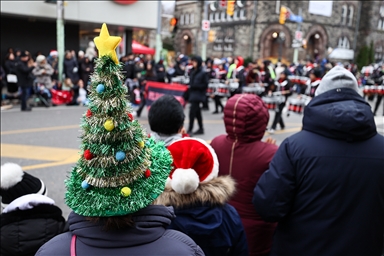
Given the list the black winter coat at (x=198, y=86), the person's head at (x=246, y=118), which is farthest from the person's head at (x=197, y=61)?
the person's head at (x=246, y=118)

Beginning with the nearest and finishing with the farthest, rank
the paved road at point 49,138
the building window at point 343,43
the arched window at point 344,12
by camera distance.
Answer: the paved road at point 49,138
the arched window at point 344,12
the building window at point 343,43

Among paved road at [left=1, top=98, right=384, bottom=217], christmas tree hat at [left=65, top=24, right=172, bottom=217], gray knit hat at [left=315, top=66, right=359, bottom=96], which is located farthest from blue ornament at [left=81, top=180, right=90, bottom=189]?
paved road at [left=1, top=98, right=384, bottom=217]

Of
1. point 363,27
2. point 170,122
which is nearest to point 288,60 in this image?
point 363,27

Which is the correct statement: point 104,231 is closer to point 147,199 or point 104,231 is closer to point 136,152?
point 147,199

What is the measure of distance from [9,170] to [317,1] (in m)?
42.5

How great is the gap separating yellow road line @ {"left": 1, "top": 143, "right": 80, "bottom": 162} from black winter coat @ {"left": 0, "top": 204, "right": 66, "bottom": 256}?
14.3ft

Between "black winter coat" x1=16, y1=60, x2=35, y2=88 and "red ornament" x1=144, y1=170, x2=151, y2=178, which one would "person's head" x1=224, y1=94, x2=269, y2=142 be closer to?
"red ornament" x1=144, y1=170, x2=151, y2=178

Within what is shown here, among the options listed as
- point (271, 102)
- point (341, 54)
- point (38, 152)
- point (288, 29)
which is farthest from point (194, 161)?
point (341, 54)

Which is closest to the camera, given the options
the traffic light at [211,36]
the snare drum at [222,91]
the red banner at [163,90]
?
the red banner at [163,90]

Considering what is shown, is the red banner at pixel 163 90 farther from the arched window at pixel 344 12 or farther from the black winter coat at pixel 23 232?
the arched window at pixel 344 12

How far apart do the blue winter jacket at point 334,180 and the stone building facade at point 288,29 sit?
37.6 metres

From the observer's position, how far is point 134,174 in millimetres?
1373

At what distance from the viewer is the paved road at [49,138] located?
6105 millimetres

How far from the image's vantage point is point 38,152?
7270 millimetres
